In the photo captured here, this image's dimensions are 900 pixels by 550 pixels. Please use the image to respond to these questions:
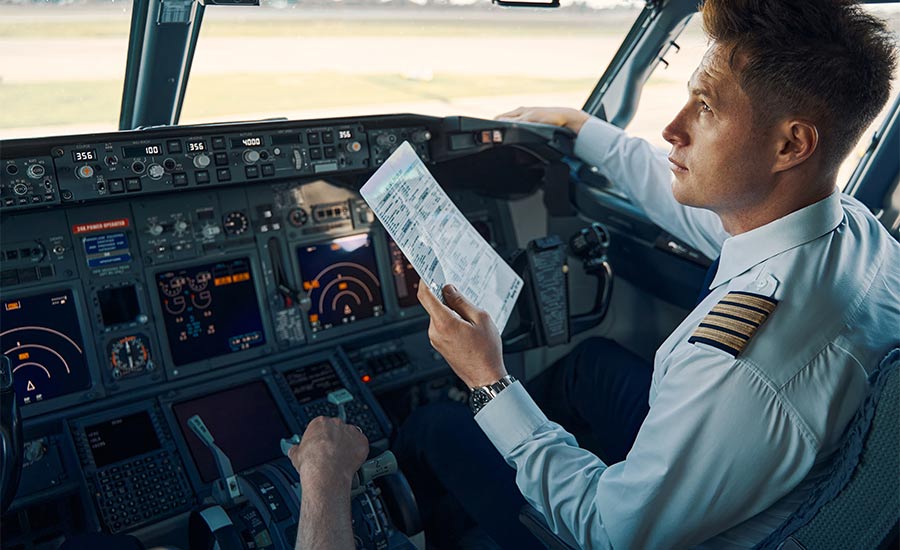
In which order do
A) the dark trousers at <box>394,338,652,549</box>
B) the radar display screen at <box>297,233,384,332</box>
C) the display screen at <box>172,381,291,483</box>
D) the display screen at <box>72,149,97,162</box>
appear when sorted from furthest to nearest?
the radar display screen at <box>297,233,384,332</box> < the display screen at <box>172,381,291,483</box> < the display screen at <box>72,149,97,162</box> < the dark trousers at <box>394,338,652,549</box>

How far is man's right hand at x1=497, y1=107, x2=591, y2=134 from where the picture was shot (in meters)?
2.67

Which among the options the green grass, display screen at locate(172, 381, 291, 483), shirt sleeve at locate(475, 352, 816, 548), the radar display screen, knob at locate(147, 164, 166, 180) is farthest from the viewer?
the green grass

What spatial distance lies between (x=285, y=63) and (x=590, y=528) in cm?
618

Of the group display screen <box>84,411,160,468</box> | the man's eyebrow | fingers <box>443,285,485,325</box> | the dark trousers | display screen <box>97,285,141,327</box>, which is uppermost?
the man's eyebrow

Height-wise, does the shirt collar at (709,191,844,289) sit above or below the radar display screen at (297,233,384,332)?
above

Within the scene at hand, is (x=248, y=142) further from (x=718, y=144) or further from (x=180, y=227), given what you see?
(x=718, y=144)

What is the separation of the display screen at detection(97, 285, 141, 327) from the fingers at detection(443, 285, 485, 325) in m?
1.29

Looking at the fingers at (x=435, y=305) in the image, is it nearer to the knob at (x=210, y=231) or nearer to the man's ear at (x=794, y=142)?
the man's ear at (x=794, y=142)

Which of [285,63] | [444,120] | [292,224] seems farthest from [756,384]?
[285,63]

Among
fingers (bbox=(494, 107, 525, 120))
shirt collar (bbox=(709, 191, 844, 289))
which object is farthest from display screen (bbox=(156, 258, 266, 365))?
shirt collar (bbox=(709, 191, 844, 289))

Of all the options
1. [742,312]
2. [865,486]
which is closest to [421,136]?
[742,312]

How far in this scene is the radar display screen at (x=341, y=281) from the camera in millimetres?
2631

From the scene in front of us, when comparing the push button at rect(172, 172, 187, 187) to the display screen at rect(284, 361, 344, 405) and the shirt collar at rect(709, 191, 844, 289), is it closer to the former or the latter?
the display screen at rect(284, 361, 344, 405)

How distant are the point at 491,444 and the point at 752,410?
96cm
